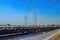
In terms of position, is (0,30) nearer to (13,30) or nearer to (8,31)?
(8,31)

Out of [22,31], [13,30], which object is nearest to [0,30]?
[13,30]

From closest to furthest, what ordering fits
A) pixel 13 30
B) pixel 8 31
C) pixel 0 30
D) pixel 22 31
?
pixel 0 30 → pixel 8 31 → pixel 13 30 → pixel 22 31

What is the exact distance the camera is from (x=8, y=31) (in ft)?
A: 127

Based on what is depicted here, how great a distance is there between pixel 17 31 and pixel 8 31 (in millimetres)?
4491

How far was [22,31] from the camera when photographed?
45.0m

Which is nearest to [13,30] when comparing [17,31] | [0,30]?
[17,31]

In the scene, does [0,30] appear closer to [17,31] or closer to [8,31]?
[8,31]

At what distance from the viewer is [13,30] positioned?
4116 cm

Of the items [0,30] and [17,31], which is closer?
[0,30]

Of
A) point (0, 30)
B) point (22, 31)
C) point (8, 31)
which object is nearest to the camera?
point (0, 30)

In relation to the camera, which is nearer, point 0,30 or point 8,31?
point 0,30

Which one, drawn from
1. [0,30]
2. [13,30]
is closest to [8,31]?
[13,30]

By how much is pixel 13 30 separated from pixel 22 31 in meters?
4.54

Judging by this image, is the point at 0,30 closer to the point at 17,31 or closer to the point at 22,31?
the point at 17,31
